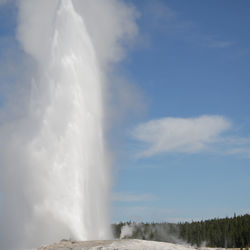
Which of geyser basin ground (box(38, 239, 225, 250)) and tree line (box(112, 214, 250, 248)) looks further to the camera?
tree line (box(112, 214, 250, 248))

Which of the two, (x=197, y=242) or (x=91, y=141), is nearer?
(x=91, y=141)

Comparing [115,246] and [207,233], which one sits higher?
[207,233]

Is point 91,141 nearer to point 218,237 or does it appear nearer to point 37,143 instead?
point 37,143

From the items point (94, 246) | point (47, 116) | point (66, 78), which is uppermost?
point (66, 78)

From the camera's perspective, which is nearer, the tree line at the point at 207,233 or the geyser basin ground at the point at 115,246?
the geyser basin ground at the point at 115,246

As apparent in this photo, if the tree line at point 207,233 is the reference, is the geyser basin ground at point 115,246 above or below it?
below

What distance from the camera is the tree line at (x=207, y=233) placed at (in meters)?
93.0

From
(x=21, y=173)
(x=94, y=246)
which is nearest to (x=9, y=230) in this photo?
(x=21, y=173)

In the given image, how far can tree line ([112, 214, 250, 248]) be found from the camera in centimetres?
9300

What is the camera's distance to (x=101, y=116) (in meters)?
44.2

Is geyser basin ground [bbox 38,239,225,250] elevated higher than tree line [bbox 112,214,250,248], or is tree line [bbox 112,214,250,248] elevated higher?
tree line [bbox 112,214,250,248]

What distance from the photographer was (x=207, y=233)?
328 ft

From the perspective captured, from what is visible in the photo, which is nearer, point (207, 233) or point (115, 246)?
point (115, 246)

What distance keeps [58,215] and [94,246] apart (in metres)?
8.49
